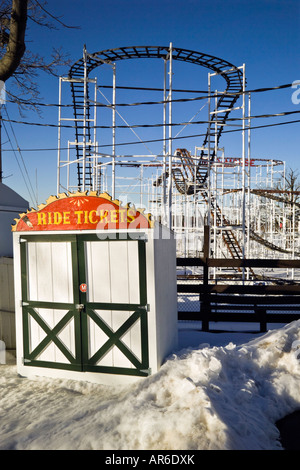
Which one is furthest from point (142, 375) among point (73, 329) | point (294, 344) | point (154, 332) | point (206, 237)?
point (206, 237)

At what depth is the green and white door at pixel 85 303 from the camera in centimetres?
511

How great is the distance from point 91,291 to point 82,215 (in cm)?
124

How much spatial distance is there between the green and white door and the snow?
412mm

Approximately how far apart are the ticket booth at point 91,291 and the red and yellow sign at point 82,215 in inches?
0.6

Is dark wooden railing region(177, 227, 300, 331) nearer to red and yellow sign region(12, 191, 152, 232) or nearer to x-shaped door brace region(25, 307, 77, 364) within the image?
red and yellow sign region(12, 191, 152, 232)

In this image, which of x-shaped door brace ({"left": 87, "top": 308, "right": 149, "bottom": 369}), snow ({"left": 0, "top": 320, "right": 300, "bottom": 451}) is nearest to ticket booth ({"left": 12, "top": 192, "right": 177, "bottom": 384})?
x-shaped door brace ({"left": 87, "top": 308, "right": 149, "bottom": 369})

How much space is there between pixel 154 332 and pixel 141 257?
45.6 inches

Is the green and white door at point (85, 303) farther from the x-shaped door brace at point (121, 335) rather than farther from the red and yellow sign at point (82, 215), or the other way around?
the red and yellow sign at point (82, 215)

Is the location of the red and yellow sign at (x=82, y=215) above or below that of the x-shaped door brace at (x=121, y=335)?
above

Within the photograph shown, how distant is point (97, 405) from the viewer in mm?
4453

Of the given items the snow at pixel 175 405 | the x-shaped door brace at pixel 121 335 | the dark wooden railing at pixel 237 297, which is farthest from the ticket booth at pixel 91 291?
the dark wooden railing at pixel 237 297

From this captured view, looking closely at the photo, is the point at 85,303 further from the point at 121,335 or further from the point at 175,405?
the point at 175,405

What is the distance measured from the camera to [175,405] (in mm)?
3869

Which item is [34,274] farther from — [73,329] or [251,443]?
[251,443]
